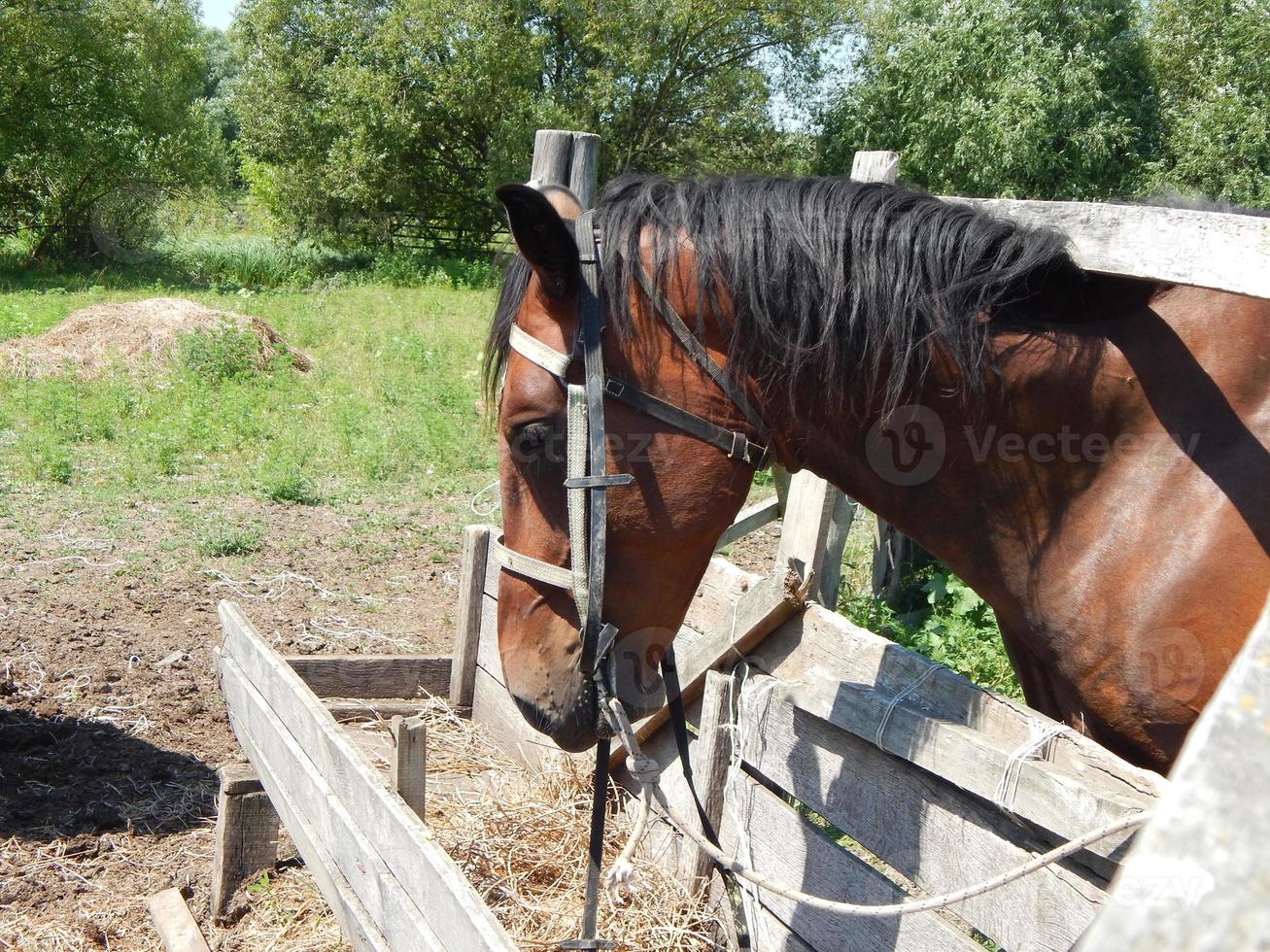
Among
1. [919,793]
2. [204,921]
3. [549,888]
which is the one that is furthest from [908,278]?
[204,921]

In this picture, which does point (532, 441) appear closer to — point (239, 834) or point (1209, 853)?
point (1209, 853)

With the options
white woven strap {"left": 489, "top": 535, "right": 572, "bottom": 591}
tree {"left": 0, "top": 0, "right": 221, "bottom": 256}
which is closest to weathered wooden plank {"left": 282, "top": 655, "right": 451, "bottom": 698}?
white woven strap {"left": 489, "top": 535, "right": 572, "bottom": 591}

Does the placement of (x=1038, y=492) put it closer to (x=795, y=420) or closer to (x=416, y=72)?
(x=795, y=420)

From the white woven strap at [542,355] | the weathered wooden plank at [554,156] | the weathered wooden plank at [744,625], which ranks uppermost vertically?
the weathered wooden plank at [554,156]

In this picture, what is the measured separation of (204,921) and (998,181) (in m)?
18.3

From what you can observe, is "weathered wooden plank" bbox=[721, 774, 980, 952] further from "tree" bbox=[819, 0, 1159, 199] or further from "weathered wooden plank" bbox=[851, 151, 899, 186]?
"tree" bbox=[819, 0, 1159, 199]

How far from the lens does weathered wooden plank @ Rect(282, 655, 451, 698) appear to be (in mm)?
3666

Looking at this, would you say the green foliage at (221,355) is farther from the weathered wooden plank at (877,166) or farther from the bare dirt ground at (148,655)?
→ the weathered wooden plank at (877,166)

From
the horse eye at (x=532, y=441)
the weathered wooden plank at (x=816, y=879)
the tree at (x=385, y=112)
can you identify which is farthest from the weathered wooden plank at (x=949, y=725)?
the tree at (x=385, y=112)

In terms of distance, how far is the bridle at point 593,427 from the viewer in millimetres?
1720

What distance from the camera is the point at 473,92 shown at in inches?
851

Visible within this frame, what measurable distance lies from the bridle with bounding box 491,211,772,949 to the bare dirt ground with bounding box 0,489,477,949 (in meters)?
1.77

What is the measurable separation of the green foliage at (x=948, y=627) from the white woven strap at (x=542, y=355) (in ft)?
9.14

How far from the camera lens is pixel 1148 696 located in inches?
65.2
